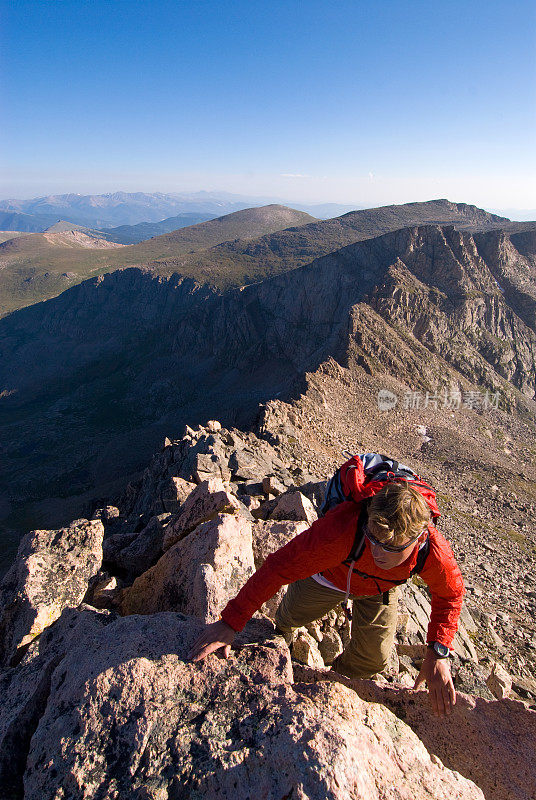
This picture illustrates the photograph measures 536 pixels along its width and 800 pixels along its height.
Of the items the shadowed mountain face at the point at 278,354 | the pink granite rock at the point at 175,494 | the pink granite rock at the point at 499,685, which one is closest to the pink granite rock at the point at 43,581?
the pink granite rock at the point at 175,494

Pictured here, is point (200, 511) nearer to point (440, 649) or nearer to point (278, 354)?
point (440, 649)

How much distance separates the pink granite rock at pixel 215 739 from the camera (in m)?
3.55

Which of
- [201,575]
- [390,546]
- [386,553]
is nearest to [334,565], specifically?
[386,553]

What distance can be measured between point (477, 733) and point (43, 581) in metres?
8.18

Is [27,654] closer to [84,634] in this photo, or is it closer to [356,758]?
[84,634]

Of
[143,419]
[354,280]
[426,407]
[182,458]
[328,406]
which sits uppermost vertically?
[354,280]

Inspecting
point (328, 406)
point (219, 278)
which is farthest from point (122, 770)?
point (219, 278)

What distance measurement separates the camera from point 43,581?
8203 mm

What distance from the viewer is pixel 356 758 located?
11.6 feet

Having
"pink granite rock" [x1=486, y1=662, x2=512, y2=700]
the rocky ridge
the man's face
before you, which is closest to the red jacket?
the man's face

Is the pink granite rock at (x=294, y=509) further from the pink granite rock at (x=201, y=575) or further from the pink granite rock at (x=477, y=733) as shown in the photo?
the pink granite rock at (x=477, y=733)

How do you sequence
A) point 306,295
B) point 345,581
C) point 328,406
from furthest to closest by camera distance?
point 306,295, point 328,406, point 345,581

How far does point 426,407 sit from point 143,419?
61.5 metres

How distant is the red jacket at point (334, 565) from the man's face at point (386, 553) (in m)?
0.22
